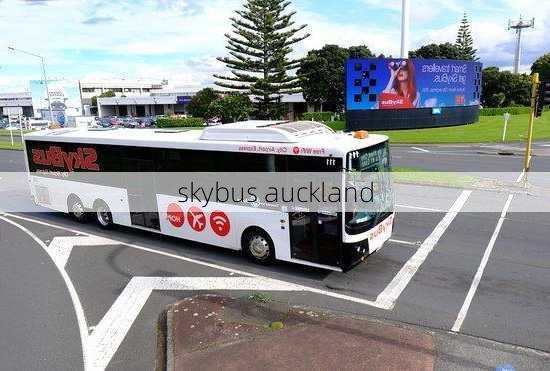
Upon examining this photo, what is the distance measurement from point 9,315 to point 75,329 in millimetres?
1535

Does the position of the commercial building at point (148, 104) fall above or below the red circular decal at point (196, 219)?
above

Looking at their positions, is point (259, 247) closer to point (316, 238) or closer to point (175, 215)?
point (316, 238)

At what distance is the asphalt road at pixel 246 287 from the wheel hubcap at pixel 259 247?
31 cm

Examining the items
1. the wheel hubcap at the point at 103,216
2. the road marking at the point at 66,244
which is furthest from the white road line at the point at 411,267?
the wheel hubcap at the point at 103,216

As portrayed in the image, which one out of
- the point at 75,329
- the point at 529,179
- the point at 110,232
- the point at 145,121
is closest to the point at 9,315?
the point at 75,329

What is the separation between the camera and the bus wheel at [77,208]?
13305 mm

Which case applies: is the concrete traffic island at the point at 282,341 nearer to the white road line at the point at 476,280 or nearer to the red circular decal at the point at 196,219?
the white road line at the point at 476,280

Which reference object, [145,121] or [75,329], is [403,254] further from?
[145,121]

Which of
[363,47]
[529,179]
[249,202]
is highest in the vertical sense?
[363,47]

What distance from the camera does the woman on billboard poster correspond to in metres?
42.2

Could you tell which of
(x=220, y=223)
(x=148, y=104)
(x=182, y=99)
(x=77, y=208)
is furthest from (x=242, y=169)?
(x=148, y=104)

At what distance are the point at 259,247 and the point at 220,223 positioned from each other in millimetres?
1114

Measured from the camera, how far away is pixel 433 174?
2044 cm

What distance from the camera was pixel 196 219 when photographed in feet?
34.4
